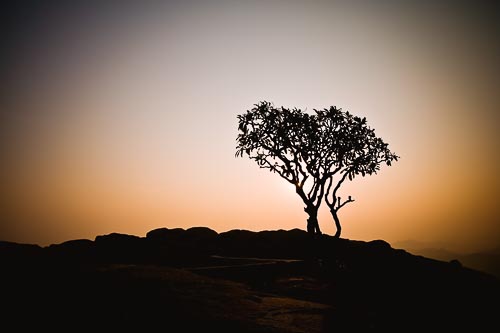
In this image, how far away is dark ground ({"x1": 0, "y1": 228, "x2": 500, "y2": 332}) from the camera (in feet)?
24.0

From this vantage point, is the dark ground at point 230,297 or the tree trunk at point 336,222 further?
the tree trunk at point 336,222

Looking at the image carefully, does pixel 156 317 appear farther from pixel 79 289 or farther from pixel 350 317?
pixel 350 317

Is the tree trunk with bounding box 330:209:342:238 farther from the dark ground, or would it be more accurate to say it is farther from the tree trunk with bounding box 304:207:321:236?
the dark ground

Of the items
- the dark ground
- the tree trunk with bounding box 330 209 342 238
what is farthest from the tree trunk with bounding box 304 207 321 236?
the dark ground

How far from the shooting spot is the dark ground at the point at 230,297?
7312mm

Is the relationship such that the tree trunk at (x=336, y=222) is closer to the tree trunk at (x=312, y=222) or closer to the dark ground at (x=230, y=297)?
the tree trunk at (x=312, y=222)

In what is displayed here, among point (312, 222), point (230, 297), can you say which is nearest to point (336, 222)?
point (312, 222)

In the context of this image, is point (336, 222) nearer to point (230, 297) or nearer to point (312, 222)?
point (312, 222)

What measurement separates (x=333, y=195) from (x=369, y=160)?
562 centimetres

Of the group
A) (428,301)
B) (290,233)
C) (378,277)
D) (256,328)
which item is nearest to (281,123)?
(290,233)

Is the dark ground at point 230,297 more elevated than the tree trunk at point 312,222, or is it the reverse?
the tree trunk at point 312,222

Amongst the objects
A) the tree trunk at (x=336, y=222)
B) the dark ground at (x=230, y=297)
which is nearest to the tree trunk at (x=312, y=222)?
the tree trunk at (x=336, y=222)

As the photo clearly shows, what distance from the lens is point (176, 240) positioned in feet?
112

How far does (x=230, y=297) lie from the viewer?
10.3m
